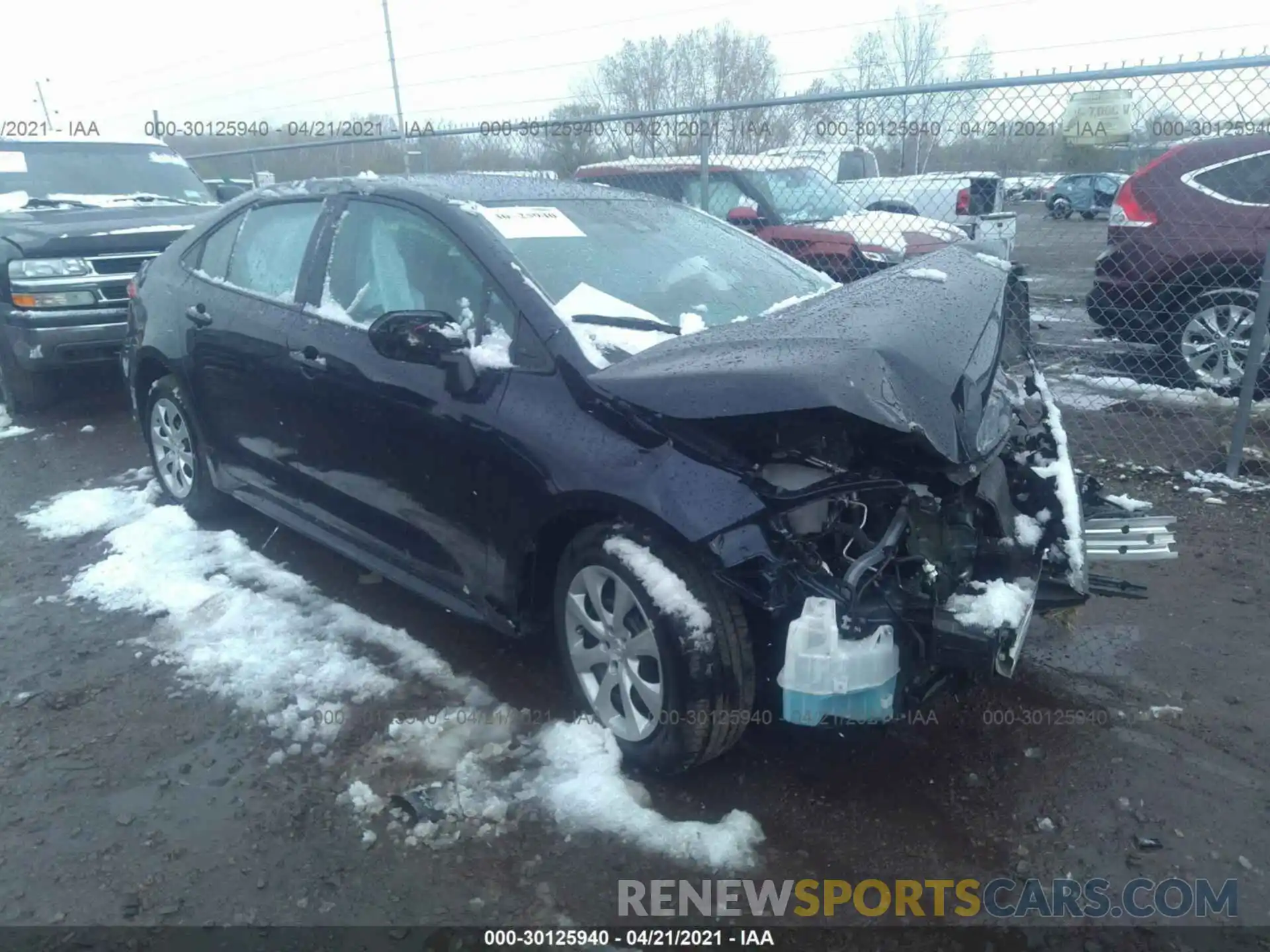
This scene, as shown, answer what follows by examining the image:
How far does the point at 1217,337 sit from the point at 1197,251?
58cm

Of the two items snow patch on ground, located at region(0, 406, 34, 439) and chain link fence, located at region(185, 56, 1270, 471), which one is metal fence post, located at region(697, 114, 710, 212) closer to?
chain link fence, located at region(185, 56, 1270, 471)

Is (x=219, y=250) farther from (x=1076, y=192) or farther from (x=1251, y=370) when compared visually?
(x=1076, y=192)

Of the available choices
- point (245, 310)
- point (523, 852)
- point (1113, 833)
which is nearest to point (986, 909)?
point (1113, 833)

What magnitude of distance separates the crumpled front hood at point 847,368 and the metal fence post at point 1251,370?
2.50m

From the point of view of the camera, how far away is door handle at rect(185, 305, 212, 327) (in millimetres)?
4344

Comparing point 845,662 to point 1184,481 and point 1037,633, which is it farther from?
point 1184,481

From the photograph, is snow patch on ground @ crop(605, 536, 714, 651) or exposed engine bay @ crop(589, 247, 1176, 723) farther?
snow patch on ground @ crop(605, 536, 714, 651)

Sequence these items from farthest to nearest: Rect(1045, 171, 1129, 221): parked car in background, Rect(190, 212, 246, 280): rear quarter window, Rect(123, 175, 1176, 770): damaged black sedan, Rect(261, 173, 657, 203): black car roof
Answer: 1. Rect(1045, 171, 1129, 221): parked car in background
2. Rect(190, 212, 246, 280): rear quarter window
3. Rect(261, 173, 657, 203): black car roof
4. Rect(123, 175, 1176, 770): damaged black sedan

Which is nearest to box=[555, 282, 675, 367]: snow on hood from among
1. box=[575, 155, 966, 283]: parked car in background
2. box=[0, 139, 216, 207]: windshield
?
box=[575, 155, 966, 283]: parked car in background

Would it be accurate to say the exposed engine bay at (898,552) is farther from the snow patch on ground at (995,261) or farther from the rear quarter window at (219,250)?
the rear quarter window at (219,250)

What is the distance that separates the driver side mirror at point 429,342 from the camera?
3.01m

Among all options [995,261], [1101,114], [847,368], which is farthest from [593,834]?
[1101,114]

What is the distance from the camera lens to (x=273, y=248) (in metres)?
4.17

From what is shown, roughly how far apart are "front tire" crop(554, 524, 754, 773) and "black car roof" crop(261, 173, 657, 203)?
1479mm
